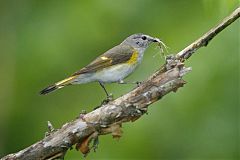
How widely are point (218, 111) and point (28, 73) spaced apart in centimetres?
297

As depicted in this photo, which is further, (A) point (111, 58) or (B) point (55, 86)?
(A) point (111, 58)

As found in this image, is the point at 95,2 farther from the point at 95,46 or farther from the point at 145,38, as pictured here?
the point at 145,38

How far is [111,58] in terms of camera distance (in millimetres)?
7184

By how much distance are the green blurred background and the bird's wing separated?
1262 mm

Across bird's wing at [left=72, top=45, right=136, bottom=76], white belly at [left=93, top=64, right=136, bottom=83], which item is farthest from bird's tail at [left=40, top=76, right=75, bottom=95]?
white belly at [left=93, top=64, right=136, bottom=83]

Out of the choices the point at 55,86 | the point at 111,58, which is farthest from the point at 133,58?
the point at 55,86

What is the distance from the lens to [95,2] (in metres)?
10.0

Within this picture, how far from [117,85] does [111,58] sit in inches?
69.5

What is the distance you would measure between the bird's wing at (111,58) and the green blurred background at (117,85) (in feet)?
4.14

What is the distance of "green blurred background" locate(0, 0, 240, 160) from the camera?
27.8ft

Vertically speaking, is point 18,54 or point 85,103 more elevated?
point 18,54

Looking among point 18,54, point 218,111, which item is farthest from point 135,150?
point 18,54

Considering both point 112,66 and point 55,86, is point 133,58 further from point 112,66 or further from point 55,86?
point 55,86

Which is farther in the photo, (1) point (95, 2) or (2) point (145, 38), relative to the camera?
(1) point (95, 2)
